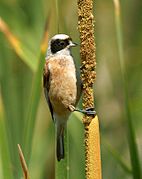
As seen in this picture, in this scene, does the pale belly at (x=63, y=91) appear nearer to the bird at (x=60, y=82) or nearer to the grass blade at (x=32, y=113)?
the bird at (x=60, y=82)

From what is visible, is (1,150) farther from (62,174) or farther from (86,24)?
(86,24)

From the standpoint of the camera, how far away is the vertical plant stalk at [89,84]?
4.08ft

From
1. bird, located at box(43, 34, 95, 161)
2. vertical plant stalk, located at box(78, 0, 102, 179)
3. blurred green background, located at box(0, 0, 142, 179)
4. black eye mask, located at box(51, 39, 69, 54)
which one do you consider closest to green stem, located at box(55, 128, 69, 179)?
vertical plant stalk, located at box(78, 0, 102, 179)

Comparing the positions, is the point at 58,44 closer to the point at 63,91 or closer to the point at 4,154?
the point at 63,91

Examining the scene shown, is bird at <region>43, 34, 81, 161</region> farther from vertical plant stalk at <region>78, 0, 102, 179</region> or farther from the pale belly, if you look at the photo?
vertical plant stalk at <region>78, 0, 102, 179</region>

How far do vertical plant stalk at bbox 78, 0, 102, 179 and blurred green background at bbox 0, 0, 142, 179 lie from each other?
475mm

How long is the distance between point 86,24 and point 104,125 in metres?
1.12

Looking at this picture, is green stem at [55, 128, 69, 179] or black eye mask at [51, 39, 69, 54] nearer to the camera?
green stem at [55, 128, 69, 179]

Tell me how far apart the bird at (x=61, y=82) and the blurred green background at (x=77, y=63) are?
0.05 m

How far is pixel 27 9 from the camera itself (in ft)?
7.41

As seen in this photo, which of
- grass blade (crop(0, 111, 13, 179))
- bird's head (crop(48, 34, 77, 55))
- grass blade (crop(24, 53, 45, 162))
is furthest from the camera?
bird's head (crop(48, 34, 77, 55))

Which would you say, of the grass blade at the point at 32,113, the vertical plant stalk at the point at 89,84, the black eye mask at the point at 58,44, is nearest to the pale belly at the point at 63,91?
the black eye mask at the point at 58,44

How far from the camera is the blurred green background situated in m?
1.98

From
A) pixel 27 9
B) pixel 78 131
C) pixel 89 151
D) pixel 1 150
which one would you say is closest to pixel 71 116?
pixel 78 131
